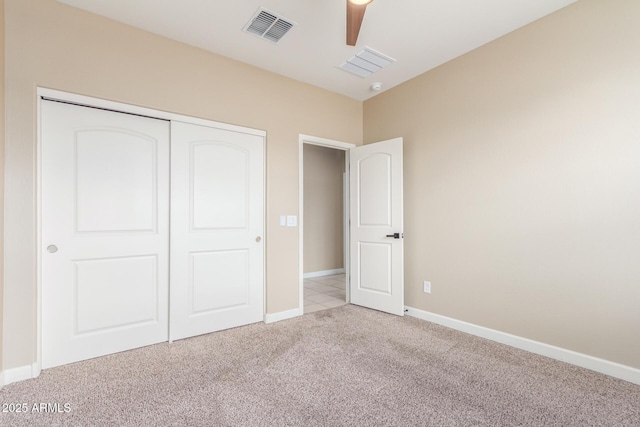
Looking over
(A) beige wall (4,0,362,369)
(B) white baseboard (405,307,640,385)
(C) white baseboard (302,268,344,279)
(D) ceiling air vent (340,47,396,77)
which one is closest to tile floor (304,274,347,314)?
(C) white baseboard (302,268,344,279)

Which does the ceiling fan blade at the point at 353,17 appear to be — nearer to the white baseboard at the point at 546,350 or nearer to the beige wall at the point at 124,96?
the beige wall at the point at 124,96

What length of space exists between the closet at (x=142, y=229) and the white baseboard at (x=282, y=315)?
0.09 meters

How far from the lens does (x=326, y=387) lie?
6.39 ft

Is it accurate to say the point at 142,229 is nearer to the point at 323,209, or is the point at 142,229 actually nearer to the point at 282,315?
the point at 282,315

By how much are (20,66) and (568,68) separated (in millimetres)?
A: 4164

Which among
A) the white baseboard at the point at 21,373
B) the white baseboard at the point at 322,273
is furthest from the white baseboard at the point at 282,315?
the white baseboard at the point at 322,273

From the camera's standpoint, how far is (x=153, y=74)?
103 inches

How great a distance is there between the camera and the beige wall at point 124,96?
2.05m

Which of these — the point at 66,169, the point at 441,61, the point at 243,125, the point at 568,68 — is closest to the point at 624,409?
the point at 568,68

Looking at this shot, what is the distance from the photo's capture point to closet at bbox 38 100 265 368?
2.24 m

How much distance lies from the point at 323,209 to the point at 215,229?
326 cm

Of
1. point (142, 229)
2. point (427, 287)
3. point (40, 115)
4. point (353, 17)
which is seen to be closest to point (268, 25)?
point (353, 17)

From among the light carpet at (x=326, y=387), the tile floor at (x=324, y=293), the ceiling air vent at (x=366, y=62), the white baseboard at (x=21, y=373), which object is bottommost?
the tile floor at (x=324, y=293)

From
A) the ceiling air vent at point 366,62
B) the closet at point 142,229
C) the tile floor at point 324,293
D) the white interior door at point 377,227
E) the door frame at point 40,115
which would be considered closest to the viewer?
the door frame at point 40,115
